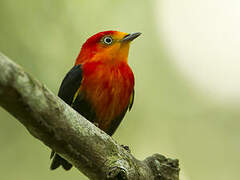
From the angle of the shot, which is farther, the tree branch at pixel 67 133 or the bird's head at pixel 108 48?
the bird's head at pixel 108 48

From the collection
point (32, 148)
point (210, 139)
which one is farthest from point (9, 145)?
point (210, 139)

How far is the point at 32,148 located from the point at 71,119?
3.90m

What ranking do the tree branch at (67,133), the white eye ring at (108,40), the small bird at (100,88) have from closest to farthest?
1. the tree branch at (67,133)
2. the small bird at (100,88)
3. the white eye ring at (108,40)

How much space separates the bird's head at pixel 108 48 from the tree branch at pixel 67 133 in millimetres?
1739

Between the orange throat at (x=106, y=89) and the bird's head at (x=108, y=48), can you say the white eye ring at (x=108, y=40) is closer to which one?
the bird's head at (x=108, y=48)

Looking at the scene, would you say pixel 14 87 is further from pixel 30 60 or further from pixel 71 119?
pixel 30 60

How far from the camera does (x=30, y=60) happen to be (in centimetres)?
687

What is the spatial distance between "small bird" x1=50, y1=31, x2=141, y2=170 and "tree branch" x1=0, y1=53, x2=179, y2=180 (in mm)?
1107

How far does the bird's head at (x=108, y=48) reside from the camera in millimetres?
5281

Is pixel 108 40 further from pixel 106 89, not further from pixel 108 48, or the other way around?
pixel 106 89

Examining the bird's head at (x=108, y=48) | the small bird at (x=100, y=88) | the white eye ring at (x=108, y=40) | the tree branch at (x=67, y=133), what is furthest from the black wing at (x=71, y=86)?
the tree branch at (x=67, y=133)

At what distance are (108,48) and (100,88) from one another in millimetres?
803

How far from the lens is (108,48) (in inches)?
213

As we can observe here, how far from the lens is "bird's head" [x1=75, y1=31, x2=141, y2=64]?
528cm
